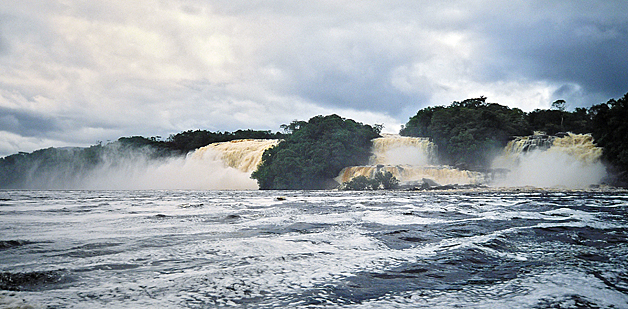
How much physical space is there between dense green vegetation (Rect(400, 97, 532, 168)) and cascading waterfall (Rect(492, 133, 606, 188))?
10.6 feet

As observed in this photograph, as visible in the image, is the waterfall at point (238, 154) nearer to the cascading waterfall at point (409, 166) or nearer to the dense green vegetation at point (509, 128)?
the cascading waterfall at point (409, 166)

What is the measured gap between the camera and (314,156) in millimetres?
54750

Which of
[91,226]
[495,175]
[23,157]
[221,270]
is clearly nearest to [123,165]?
[23,157]

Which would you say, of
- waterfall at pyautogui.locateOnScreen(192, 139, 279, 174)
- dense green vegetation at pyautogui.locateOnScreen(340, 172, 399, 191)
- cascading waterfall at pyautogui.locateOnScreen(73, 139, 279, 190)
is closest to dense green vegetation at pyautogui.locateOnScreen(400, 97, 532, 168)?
dense green vegetation at pyautogui.locateOnScreen(340, 172, 399, 191)

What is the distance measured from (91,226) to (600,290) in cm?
814

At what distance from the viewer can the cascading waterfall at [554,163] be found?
40500 mm

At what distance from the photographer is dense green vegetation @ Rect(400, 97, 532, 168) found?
5000 centimetres

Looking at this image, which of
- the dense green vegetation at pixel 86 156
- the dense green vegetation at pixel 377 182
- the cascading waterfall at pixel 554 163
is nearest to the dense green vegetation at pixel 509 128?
the cascading waterfall at pixel 554 163

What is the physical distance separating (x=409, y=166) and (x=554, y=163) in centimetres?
1479

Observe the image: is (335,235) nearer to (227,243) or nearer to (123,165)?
(227,243)

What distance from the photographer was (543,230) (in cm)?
725

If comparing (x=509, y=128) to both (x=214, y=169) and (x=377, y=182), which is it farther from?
(x=214, y=169)

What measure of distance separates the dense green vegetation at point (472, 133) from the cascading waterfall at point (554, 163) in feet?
10.6

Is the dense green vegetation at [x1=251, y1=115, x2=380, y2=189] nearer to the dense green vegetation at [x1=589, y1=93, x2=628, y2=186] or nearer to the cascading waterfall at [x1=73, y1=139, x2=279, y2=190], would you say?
the cascading waterfall at [x1=73, y1=139, x2=279, y2=190]
